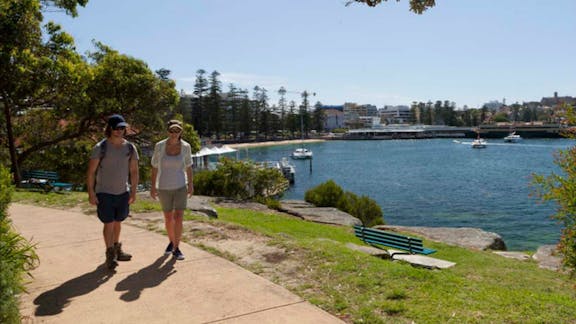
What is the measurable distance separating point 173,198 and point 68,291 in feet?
5.02

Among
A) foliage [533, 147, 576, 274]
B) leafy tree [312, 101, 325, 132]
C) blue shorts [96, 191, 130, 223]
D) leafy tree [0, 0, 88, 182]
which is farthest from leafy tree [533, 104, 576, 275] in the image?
leafy tree [312, 101, 325, 132]

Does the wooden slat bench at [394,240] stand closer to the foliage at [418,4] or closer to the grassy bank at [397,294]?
the grassy bank at [397,294]

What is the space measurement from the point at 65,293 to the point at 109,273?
24.7 inches

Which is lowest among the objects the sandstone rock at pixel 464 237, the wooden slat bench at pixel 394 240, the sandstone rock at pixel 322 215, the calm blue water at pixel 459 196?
the calm blue water at pixel 459 196

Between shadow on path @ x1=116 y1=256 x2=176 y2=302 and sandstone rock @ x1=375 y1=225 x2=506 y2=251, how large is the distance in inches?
379

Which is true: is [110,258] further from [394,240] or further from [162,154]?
[394,240]

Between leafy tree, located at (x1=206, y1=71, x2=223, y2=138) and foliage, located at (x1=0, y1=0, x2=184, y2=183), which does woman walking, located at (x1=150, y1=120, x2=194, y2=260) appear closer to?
foliage, located at (x1=0, y1=0, x2=184, y2=183)

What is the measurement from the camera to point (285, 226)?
38.7 feet

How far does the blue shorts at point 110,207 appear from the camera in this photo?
5.00m

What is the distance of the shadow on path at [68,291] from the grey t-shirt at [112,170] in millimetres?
861

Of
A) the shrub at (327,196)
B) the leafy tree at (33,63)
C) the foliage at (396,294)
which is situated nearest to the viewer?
the foliage at (396,294)

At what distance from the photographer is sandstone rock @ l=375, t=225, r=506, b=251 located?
1299 centimetres

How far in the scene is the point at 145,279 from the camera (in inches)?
187

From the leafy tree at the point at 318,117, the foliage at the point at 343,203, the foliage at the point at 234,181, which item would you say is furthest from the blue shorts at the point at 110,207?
the leafy tree at the point at 318,117
